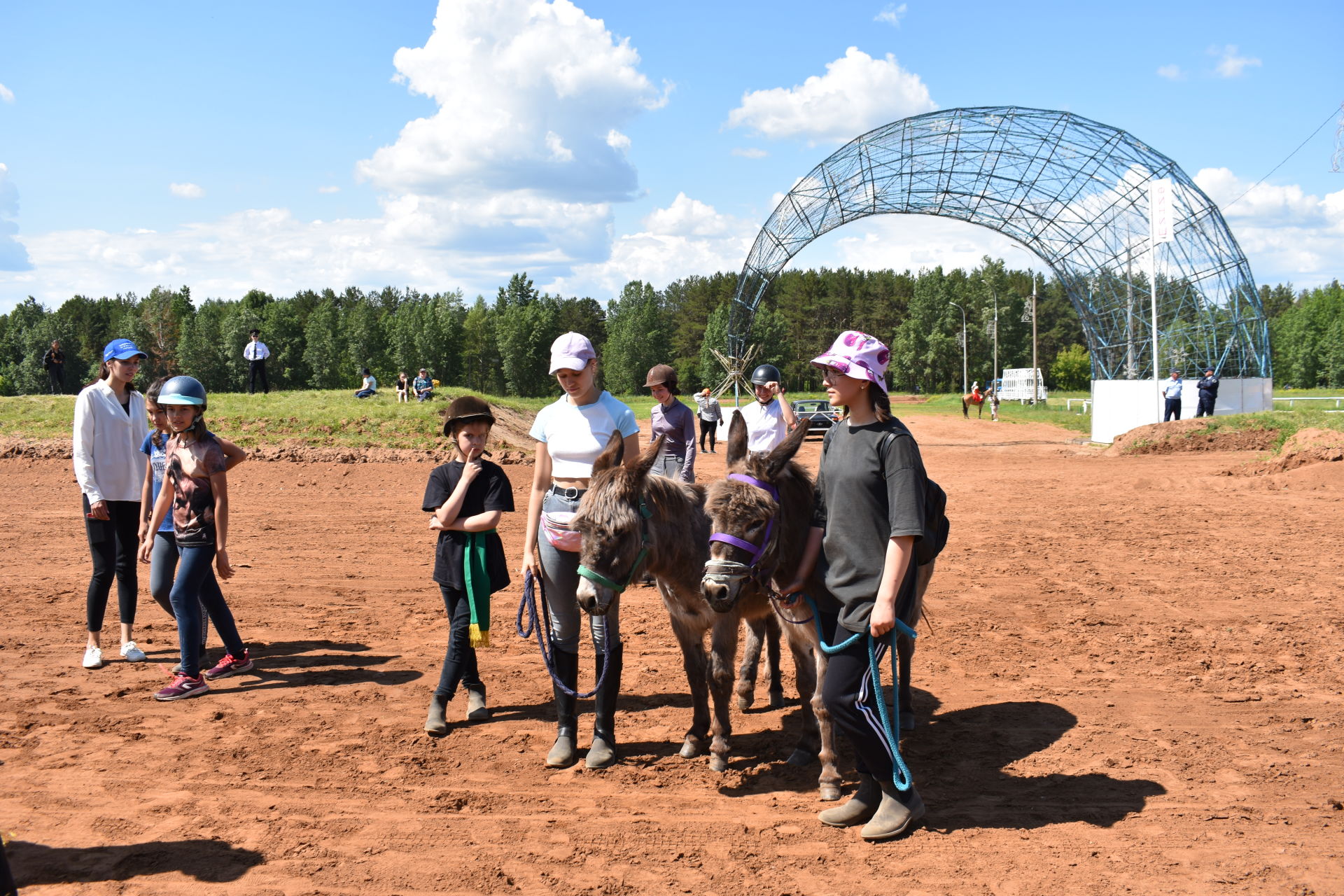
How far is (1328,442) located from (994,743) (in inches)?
618

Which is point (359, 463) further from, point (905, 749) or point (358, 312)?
point (358, 312)

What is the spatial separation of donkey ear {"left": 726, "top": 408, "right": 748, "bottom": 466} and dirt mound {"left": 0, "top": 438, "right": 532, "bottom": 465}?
16159 millimetres

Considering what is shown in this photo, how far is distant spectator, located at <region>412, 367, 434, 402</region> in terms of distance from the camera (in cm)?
2684

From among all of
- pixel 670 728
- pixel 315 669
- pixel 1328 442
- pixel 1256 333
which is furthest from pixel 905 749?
pixel 1256 333

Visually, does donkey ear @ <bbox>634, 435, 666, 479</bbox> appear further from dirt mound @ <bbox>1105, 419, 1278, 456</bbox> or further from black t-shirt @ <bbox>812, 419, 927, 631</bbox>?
dirt mound @ <bbox>1105, 419, 1278, 456</bbox>

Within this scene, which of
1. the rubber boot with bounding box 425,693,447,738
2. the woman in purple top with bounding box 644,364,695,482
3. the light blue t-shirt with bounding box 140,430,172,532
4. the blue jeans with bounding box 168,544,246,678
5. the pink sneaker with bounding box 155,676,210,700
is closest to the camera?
the rubber boot with bounding box 425,693,447,738

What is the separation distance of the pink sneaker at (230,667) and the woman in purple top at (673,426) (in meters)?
3.48

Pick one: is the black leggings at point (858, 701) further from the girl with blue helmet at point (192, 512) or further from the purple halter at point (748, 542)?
the girl with blue helmet at point (192, 512)

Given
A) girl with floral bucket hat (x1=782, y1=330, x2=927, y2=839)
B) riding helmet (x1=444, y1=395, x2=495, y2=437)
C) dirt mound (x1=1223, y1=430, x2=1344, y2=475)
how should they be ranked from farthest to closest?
1. dirt mound (x1=1223, y1=430, x2=1344, y2=475)
2. riding helmet (x1=444, y1=395, x2=495, y2=437)
3. girl with floral bucket hat (x1=782, y1=330, x2=927, y2=839)

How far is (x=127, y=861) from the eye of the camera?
372cm

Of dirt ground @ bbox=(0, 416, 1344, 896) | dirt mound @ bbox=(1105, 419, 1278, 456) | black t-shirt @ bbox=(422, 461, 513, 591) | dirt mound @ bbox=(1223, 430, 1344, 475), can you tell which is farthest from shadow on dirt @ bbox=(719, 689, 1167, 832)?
Answer: dirt mound @ bbox=(1105, 419, 1278, 456)

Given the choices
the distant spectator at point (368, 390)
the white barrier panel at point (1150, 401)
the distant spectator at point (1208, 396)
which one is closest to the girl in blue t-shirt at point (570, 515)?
the distant spectator at point (368, 390)

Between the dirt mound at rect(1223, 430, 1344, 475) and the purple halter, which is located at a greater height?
the purple halter

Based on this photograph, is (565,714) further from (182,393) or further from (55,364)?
(55,364)
